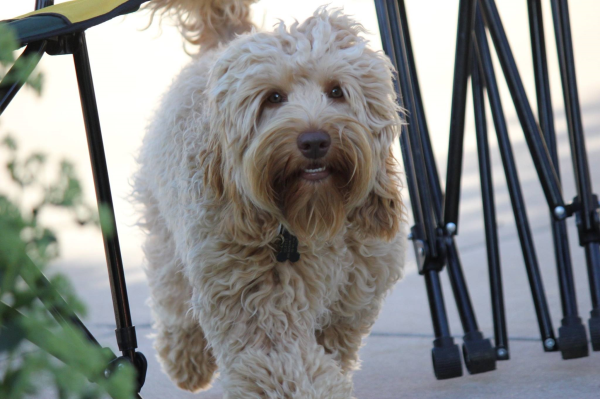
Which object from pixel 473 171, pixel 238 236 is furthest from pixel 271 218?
pixel 473 171

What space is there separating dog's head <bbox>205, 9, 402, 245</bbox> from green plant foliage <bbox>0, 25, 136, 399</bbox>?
166 cm

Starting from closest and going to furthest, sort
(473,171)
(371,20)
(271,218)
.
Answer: (271,218), (473,171), (371,20)

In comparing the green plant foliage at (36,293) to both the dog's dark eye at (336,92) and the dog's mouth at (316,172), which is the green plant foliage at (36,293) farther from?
the dog's dark eye at (336,92)

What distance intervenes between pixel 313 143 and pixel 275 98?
29cm

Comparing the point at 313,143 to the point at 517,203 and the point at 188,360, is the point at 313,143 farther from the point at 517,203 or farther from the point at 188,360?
the point at 188,360

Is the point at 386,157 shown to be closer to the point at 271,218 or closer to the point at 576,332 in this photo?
the point at 271,218

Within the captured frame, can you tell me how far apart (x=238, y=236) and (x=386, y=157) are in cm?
62

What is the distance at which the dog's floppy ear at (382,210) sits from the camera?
3.00 m

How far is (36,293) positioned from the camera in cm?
100

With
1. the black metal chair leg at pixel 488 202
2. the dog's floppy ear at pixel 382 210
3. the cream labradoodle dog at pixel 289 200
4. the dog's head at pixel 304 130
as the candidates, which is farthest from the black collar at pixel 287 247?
the black metal chair leg at pixel 488 202

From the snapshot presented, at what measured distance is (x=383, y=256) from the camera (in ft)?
10.8

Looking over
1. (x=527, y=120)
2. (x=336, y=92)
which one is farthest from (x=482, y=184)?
(x=336, y=92)

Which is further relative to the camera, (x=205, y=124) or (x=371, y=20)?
(x=371, y=20)

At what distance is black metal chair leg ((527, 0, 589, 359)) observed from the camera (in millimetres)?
3309
